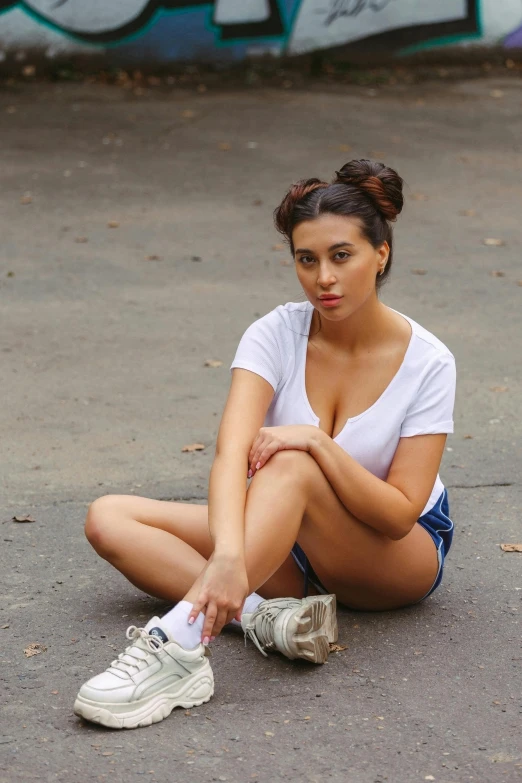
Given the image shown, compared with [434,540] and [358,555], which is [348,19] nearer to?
[434,540]

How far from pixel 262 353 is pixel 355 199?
21.7 inches

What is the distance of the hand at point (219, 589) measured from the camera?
10.3 ft

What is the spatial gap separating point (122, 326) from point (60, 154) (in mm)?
4661

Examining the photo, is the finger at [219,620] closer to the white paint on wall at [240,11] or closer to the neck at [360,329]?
the neck at [360,329]

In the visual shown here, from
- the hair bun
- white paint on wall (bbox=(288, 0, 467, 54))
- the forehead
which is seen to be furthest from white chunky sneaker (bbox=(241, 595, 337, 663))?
white paint on wall (bbox=(288, 0, 467, 54))

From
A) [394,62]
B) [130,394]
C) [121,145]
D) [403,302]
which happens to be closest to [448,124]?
[394,62]

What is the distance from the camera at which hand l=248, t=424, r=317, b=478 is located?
3.33 m

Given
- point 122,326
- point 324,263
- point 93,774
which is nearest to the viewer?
point 93,774

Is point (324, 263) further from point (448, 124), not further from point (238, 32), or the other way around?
point (238, 32)

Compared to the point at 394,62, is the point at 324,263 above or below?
above

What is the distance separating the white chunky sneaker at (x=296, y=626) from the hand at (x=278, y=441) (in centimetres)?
42

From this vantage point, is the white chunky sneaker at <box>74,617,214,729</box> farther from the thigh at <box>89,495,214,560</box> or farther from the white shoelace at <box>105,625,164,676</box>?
the thigh at <box>89,495,214,560</box>

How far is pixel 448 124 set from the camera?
41.6 feet

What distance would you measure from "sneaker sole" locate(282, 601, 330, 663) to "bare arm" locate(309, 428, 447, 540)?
0.98 ft
